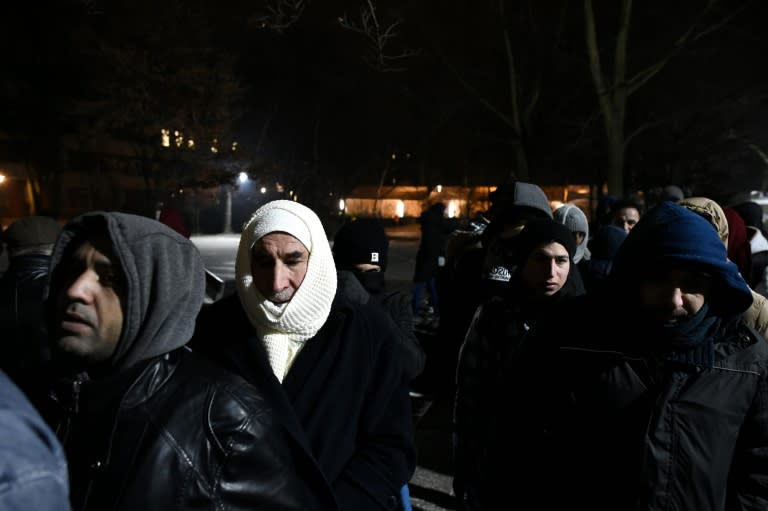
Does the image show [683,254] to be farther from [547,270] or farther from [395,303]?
[395,303]

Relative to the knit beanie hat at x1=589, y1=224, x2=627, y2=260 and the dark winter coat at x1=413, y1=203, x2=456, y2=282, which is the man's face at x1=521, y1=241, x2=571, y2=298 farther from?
the dark winter coat at x1=413, y1=203, x2=456, y2=282

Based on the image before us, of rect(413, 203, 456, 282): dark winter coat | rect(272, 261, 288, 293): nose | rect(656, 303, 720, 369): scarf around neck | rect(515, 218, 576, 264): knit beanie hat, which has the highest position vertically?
rect(515, 218, 576, 264): knit beanie hat

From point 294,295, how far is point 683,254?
1.34 m

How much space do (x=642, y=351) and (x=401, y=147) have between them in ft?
149

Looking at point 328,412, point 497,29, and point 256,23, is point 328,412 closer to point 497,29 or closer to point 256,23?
point 256,23

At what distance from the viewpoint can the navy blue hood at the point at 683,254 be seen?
5.88 feet

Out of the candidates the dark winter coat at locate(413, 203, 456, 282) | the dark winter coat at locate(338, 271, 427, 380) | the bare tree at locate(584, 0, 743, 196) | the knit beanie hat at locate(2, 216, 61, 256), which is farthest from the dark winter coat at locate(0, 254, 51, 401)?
the bare tree at locate(584, 0, 743, 196)

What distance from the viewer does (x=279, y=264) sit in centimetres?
211

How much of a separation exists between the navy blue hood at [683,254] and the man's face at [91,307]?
1.60 meters

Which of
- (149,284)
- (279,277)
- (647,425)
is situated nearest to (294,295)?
(279,277)

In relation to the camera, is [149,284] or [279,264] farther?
[279,264]

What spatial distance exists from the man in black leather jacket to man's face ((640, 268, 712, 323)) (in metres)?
1.28

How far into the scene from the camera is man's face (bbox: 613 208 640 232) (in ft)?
18.1

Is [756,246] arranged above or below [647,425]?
above
